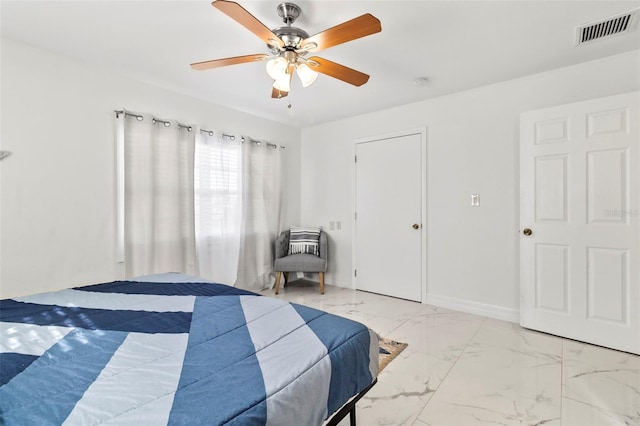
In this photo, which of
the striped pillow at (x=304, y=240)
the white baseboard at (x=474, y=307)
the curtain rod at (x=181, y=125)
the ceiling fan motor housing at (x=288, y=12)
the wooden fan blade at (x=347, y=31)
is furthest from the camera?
the striped pillow at (x=304, y=240)

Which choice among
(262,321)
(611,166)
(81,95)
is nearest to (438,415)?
(262,321)

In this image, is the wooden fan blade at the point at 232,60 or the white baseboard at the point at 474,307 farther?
the white baseboard at the point at 474,307

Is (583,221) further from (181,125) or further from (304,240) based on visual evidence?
(181,125)

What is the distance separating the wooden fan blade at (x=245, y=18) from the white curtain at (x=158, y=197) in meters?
1.82

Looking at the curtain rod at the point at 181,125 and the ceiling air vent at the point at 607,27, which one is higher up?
the ceiling air vent at the point at 607,27

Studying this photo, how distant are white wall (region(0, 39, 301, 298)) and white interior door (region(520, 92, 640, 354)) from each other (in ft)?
12.3

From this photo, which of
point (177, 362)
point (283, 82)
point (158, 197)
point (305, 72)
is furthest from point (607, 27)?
point (158, 197)

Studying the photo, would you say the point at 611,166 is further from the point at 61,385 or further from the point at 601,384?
the point at 61,385

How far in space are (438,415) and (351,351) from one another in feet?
2.97

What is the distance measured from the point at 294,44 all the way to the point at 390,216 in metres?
2.48

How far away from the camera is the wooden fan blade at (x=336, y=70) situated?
1.98 m

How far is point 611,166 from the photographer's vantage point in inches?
96.4

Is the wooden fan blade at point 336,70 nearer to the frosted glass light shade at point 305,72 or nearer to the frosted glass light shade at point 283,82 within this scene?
the frosted glass light shade at point 305,72

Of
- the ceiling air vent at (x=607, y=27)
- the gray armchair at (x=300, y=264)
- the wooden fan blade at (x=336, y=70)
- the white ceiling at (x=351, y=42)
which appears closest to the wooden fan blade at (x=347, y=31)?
the wooden fan blade at (x=336, y=70)
